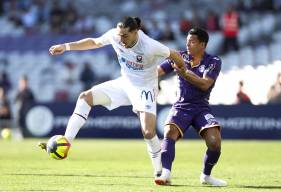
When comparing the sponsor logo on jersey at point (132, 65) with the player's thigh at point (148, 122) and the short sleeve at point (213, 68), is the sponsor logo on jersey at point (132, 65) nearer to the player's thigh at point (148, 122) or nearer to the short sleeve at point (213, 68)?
the player's thigh at point (148, 122)

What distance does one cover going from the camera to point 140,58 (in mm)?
11211

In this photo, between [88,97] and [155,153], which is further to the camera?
[88,97]

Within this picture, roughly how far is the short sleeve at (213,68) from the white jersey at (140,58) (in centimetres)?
67

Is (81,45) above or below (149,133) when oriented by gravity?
above

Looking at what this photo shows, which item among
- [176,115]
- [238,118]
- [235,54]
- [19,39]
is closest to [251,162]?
[176,115]

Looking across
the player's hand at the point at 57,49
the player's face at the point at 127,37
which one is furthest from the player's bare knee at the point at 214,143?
the player's hand at the point at 57,49

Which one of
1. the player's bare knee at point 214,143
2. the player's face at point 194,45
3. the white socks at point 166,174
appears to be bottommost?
the white socks at point 166,174

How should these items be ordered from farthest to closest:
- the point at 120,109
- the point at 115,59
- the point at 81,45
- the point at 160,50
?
1. the point at 115,59
2. the point at 120,109
3. the point at 81,45
4. the point at 160,50

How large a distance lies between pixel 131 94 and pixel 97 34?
62.8 feet

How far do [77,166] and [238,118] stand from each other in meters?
10.6

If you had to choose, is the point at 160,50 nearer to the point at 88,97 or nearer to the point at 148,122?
the point at 148,122

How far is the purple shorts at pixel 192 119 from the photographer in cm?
1109

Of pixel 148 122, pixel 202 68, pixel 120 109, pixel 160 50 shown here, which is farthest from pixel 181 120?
pixel 120 109

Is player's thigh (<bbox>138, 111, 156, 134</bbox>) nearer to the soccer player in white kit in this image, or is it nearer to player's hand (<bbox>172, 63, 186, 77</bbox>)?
the soccer player in white kit
